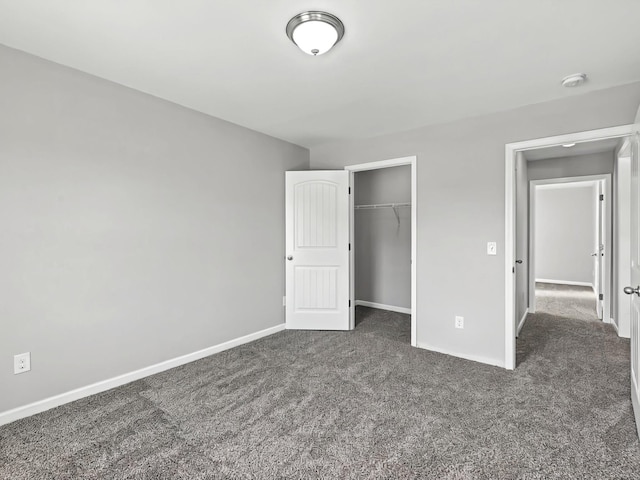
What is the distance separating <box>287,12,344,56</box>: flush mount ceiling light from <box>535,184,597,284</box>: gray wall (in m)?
7.41

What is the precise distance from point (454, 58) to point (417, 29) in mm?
447

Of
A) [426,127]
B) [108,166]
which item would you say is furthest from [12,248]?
[426,127]

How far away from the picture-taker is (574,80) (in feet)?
7.93

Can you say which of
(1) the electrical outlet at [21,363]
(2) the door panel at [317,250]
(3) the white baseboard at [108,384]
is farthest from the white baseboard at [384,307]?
(1) the electrical outlet at [21,363]

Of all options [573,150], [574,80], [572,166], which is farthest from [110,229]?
[572,166]

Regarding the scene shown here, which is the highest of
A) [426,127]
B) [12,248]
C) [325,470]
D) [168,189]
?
[426,127]

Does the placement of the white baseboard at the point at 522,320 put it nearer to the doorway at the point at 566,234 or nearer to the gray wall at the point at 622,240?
the gray wall at the point at 622,240

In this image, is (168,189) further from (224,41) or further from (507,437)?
(507,437)

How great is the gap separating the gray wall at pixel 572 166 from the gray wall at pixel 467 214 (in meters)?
2.40

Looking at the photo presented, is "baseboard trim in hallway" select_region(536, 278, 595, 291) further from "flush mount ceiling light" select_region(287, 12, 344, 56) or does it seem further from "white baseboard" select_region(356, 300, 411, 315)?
"flush mount ceiling light" select_region(287, 12, 344, 56)

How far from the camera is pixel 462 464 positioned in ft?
5.71

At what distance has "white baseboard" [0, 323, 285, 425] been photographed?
2.15m

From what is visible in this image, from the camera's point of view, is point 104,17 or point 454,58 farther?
point 454,58

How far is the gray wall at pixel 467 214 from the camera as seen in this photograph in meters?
2.90
